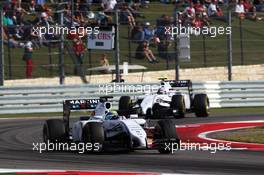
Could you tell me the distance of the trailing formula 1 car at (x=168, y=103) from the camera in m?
21.5

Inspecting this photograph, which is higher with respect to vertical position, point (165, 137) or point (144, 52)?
Answer: point (144, 52)

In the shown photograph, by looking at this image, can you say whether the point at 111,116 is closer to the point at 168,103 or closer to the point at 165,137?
the point at 165,137

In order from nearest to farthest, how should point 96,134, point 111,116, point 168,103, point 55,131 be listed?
point 96,134 < point 111,116 < point 55,131 < point 168,103

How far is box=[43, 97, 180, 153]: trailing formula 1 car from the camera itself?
→ 45.3ft

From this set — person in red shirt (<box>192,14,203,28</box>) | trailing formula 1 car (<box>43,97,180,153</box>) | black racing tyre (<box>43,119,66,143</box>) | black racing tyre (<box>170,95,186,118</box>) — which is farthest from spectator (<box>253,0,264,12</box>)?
black racing tyre (<box>43,119,66,143</box>)

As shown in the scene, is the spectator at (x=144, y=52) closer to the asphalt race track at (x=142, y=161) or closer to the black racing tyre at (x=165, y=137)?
the asphalt race track at (x=142, y=161)

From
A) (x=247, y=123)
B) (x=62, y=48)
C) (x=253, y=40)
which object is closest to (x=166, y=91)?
(x=247, y=123)

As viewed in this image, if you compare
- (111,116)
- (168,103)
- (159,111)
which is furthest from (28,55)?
(111,116)

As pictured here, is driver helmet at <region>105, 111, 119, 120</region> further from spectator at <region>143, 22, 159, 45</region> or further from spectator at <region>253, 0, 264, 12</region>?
spectator at <region>253, 0, 264, 12</region>

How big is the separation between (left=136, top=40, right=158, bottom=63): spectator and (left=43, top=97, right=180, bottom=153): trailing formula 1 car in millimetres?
11349

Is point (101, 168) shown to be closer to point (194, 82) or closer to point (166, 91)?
point (166, 91)

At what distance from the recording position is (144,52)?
26.9 meters

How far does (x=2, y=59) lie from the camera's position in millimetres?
24156

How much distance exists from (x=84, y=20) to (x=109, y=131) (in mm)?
12164
